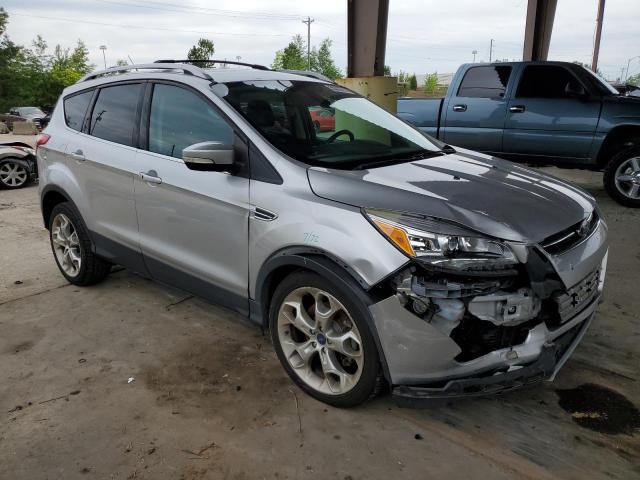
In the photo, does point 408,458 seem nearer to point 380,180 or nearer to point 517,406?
point 517,406

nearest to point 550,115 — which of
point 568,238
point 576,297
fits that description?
point 568,238

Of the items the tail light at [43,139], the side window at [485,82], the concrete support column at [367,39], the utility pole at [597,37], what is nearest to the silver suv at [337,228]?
the tail light at [43,139]

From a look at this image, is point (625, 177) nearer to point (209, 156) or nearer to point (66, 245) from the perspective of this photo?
point (209, 156)

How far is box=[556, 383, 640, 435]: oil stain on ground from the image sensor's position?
2.60 metres

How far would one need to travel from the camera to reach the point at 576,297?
254 cm

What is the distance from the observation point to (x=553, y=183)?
316 centimetres

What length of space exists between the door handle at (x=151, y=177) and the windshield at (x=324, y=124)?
2.25ft

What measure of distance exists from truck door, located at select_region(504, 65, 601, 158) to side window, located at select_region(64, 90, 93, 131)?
19.6 feet

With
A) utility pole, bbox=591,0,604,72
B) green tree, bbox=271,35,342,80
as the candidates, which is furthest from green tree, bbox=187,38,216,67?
utility pole, bbox=591,0,604,72

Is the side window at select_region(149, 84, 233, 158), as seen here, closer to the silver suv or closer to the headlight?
the silver suv

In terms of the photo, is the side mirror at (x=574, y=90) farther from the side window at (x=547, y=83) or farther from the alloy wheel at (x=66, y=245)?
the alloy wheel at (x=66, y=245)

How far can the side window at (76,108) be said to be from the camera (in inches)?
165

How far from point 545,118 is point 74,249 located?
642cm

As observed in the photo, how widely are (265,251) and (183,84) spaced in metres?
1.30
